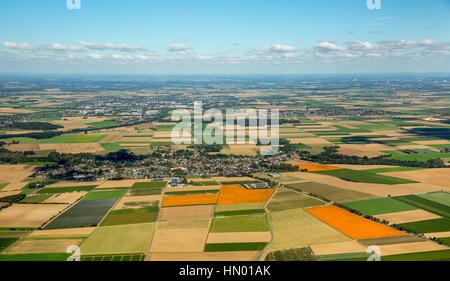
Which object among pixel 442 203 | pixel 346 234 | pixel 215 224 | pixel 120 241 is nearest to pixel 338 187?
pixel 442 203

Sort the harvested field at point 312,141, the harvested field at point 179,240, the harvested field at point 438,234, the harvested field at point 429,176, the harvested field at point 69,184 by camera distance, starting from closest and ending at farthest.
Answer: the harvested field at point 179,240 < the harvested field at point 438,234 < the harvested field at point 429,176 < the harvested field at point 69,184 < the harvested field at point 312,141

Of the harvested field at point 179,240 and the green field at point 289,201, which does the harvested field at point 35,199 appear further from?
the green field at point 289,201

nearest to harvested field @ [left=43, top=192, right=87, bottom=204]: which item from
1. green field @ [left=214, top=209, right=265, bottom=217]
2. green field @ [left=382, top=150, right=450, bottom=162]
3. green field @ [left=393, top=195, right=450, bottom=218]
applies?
green field @ [left=214, top=209, right=265, bottom=217]

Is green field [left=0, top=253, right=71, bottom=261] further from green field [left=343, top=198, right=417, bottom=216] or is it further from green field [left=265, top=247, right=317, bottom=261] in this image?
green field [left=343, top=198, right=417, bottom=216]

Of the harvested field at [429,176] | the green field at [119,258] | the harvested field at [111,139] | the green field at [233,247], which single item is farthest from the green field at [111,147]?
the harvested field at [429,176]

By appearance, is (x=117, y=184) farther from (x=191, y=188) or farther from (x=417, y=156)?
(x=417, y=156)
